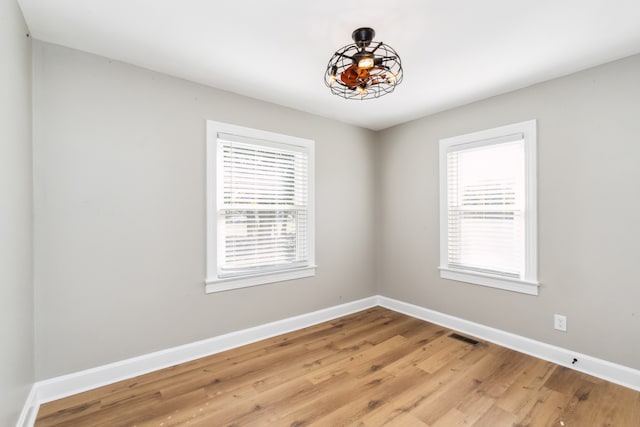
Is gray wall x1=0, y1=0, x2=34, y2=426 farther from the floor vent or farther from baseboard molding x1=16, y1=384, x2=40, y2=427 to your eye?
the floor vent

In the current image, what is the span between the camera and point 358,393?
2158 millimetres

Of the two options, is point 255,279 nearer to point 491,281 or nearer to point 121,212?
point 121,212

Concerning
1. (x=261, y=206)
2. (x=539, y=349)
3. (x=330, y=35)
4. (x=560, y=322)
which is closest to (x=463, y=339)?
(x=539, y=349)

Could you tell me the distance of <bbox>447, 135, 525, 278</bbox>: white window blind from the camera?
2.84m

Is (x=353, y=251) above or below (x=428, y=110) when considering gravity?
below

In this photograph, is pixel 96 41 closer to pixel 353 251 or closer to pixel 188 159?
pixel 188 159

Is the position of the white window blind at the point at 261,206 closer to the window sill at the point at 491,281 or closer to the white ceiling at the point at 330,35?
the white ceiling at the point at 330,35

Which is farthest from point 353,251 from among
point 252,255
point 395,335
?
point 252,255

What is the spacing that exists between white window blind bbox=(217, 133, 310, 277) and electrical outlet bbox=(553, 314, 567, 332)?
2414mm

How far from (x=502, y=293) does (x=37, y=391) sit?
12.7ft

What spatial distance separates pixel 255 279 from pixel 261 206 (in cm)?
75

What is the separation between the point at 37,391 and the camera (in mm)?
1999

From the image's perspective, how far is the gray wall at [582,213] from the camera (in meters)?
2.24

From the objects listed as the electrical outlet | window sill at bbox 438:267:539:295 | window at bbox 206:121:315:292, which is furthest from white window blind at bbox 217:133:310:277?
the electrical outlet
